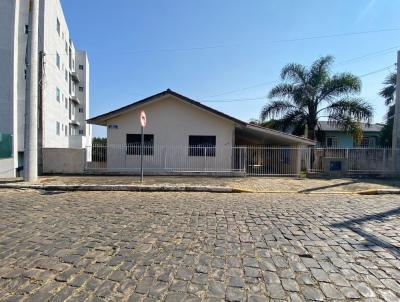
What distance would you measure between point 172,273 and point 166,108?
14.6 metres

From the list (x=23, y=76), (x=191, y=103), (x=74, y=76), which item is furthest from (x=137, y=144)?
(x=74, y=76)

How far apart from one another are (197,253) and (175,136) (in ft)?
44.3

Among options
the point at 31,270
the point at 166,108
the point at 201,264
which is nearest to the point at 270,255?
the point at 201,264

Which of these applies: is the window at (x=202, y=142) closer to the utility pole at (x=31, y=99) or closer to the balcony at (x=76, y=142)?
the utility pole at (x=31, y=99)

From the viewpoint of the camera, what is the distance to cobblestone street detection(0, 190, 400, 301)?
3.16 m

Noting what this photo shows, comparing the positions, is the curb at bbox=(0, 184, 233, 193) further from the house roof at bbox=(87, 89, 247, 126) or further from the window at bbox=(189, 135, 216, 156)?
the house roof at bbox=(87, 89, 247, 126)

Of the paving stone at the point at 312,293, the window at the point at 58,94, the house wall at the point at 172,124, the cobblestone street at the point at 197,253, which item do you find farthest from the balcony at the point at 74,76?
the paving stone at the point at 312,293

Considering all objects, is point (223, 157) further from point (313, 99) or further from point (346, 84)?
point (346, 84)

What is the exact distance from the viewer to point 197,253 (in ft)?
14.0

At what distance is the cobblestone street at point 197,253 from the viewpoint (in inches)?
124

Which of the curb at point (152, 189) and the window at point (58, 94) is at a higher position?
the window at point (58, 94)

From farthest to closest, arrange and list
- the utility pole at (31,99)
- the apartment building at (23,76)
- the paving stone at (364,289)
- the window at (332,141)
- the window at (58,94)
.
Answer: the window at (332,141), the window at (58,94), the apartment building at (23,76), the utility pole at (31,99), the paving stone at (364,289)

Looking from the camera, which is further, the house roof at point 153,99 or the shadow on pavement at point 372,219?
the house roof at point 153,99

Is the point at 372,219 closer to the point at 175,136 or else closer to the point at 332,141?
the point at 175,136
